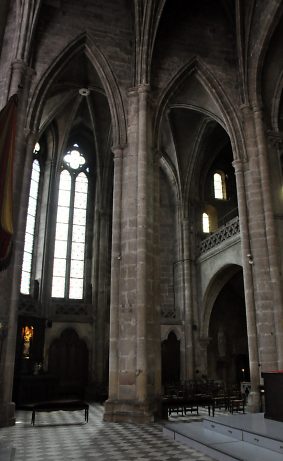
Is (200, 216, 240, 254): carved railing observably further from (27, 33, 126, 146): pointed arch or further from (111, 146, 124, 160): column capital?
(27, 33, 126, 146): pointed arch

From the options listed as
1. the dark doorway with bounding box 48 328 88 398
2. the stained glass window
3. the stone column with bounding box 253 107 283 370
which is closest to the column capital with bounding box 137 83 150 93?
the stone column with bounding box 253 107 283 370

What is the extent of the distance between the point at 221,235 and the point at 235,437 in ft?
42.8

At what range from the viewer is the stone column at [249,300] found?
1340cm

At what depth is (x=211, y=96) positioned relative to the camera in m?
17.4

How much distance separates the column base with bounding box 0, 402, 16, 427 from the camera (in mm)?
10984

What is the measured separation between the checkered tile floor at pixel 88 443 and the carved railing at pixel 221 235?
406 inches

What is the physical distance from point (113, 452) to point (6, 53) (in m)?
13.2

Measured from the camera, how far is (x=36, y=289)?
19.9m

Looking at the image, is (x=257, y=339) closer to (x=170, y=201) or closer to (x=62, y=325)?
(x=62, y=325)

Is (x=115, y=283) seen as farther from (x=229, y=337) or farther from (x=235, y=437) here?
(x=229, y=337)

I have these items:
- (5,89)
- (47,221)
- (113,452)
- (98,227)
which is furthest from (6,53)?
(113,452)

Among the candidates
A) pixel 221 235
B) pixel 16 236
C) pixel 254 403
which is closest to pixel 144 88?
pixel 16 236

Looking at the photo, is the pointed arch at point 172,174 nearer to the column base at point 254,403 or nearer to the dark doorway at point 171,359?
the dark doorway at point 171,359

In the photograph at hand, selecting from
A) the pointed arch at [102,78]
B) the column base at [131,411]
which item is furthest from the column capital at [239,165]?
the column base at [131,411]
